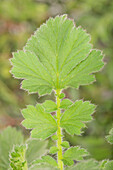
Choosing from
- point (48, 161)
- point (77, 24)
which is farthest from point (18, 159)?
point (77, 24)

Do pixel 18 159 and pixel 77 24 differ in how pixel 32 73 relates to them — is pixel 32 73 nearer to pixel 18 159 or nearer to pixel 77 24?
pixel 18 159

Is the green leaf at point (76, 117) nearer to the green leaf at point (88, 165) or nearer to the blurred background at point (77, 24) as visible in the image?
the green leaf at point (88, 165)

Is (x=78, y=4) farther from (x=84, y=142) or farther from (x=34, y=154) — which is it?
(x=34, y=154)

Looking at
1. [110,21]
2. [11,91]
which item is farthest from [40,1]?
[11,91]

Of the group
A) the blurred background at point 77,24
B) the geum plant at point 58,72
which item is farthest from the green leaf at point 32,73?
the blurred background at point 77,24

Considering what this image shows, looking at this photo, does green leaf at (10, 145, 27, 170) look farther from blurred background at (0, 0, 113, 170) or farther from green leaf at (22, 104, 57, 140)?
blurred background at (0, 0, 113, 170)

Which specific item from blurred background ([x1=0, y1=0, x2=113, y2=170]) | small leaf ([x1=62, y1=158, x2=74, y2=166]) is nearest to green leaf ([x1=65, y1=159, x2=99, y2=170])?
small leaf ([x1=62, y1=158, x2=74, y2=166])
